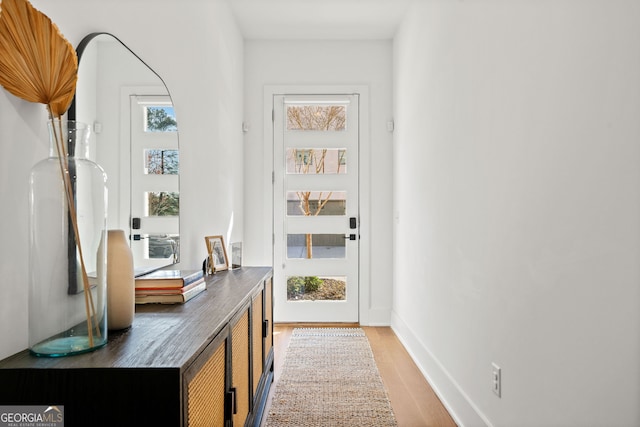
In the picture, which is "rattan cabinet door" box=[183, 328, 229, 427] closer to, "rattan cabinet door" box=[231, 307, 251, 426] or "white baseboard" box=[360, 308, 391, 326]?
"rattan cabinet door" box=[231, 307, 251, 426]

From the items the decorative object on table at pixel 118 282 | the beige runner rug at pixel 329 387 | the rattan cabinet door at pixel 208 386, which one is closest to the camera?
the rattan cabinet door at pixel 208 386

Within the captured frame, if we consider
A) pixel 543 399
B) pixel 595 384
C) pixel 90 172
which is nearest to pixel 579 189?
pixel 595 384

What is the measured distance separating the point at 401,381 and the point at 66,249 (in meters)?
2.25

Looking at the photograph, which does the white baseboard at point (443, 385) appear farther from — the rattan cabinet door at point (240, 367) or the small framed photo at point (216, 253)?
the small framed photo at point (216, 253)

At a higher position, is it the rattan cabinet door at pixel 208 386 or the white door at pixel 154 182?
the white door at pixel 154 182

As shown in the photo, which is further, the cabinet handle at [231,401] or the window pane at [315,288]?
the window pane at [315,288]

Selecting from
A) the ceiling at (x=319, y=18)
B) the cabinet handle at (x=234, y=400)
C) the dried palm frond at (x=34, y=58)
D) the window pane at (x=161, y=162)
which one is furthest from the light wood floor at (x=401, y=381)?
the ceiling at (x=319, y=18)

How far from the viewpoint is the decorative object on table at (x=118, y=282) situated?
1.15 meters

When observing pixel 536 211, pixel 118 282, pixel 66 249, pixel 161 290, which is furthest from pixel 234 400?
pixel 536 211

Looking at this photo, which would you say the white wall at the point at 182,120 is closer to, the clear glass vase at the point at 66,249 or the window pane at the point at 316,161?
the clear glass vase at the point at 66,249

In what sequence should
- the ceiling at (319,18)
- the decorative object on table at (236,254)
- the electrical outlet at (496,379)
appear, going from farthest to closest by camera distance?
the ceiling at (319,18) < the decorative object on table at (236,254) < the electrical outlet at (496,379)

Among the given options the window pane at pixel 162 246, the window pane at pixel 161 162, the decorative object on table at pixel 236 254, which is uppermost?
the window pane at pixel 161 162

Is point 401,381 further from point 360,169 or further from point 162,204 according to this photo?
point 360,169

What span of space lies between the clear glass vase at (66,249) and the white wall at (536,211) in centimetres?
125
